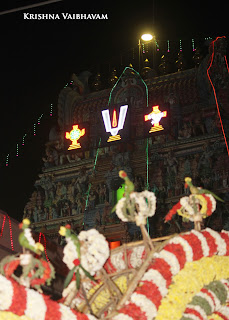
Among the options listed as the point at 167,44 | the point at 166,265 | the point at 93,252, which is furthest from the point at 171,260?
the point at 167,44

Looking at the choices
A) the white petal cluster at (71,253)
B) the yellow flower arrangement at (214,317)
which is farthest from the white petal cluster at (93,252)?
the yellow flower arrangement at (214,317)

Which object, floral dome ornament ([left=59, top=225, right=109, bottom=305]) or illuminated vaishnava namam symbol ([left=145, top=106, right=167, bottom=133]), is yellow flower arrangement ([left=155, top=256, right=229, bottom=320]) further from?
illuminated vaishnava namam symbol ([left=145, top=106, right=167, bottom=133])

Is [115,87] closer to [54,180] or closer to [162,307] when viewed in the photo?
[54,180]

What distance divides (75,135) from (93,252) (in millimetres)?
18304

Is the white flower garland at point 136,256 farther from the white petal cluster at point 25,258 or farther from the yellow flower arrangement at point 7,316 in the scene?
the yellow flower arrangement at point 7,316

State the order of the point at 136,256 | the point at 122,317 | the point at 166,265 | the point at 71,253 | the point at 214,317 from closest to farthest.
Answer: the point at 122,317 < the point at 71,253 < the point at 166,265 < the point at 214,317 < the point at 136,256

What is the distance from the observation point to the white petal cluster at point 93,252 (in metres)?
6.26

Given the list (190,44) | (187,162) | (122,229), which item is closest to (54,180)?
(122,229)

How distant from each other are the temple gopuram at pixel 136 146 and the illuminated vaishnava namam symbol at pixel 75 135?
5 cm

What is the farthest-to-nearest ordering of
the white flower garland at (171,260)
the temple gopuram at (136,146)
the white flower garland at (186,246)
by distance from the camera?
the temple gopuram at (136,146) < the white flower garland at (186,246) < the white flower garland at (171,260)

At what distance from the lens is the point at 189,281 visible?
21.9ft

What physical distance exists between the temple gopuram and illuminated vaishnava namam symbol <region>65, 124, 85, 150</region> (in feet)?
0.16

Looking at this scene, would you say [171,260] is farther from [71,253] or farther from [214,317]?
[214,317]

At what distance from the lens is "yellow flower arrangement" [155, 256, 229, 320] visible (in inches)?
246
